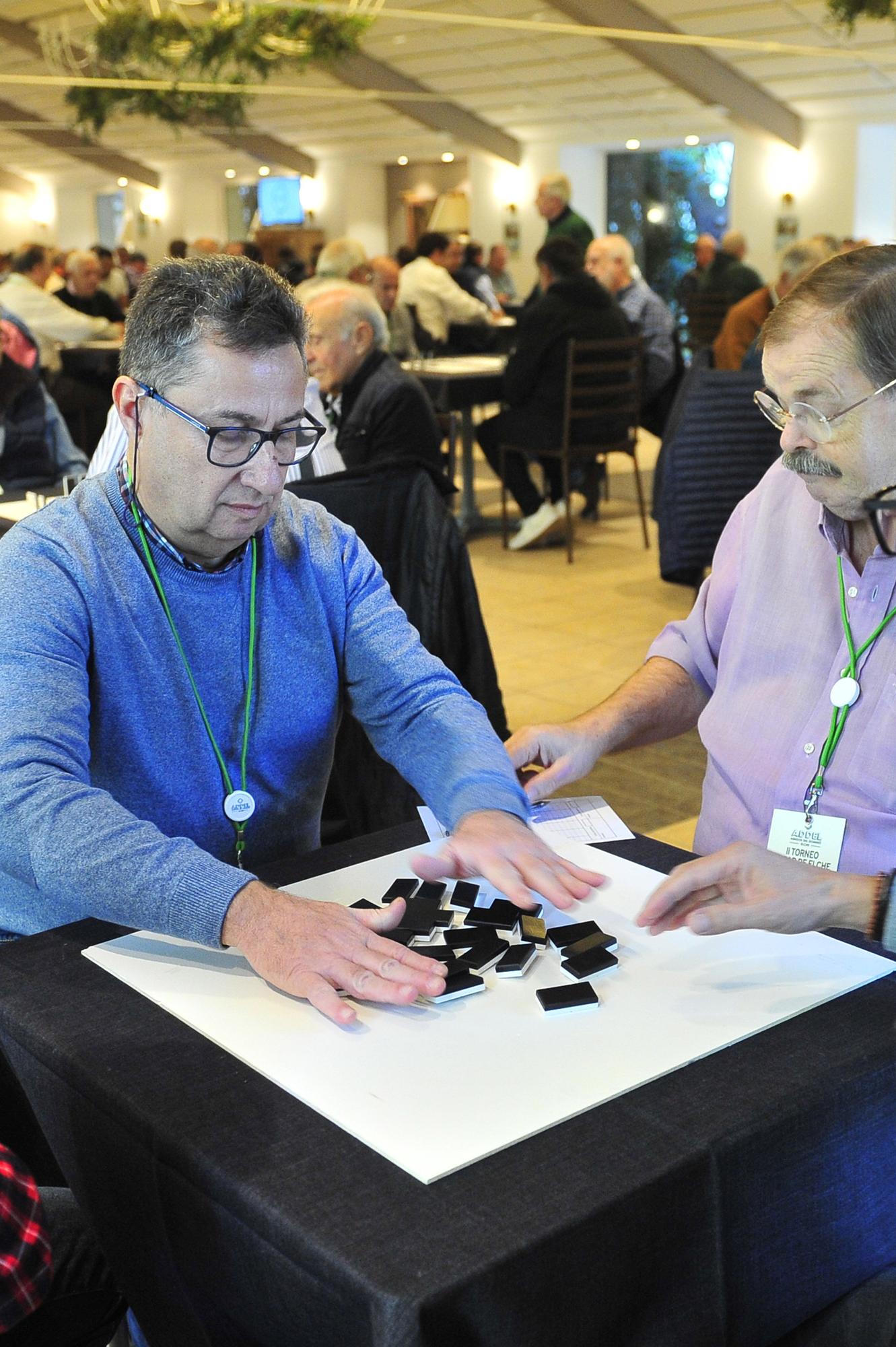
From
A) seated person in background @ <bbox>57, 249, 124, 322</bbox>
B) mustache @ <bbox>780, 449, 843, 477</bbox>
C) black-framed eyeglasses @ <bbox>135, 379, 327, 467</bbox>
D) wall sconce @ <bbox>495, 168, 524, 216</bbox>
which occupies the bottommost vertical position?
mustache @ <bbox>780, 449, 843, 477</bbox>

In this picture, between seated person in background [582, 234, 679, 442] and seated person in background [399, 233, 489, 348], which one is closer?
seated person in background [582, 234, 679, 442]

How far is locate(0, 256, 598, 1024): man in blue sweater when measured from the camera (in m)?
1.33

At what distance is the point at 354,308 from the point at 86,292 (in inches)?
265

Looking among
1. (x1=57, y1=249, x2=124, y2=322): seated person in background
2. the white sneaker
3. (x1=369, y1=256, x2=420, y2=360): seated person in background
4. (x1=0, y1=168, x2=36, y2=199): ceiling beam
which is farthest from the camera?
(x1=0, y1=168, x2=36, y2=199): ceiling beam

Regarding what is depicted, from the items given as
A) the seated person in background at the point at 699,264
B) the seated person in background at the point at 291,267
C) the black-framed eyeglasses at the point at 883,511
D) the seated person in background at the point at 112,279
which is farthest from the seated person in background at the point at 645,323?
the seated person in background at the point at 112,279

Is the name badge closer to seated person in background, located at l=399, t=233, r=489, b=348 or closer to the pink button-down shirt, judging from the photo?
the pink button-down shirt

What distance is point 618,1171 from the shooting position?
956 millimetres

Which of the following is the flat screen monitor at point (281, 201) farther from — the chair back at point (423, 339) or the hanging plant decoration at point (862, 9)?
the chair back at point (423, 339)

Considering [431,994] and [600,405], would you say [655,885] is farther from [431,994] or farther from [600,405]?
[600,405]

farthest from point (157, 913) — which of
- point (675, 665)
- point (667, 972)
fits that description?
point (675, 665)

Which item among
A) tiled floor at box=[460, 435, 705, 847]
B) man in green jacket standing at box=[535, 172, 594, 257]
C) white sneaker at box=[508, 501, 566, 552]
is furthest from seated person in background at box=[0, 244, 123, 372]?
white sneaker at box=[508, 501, 566, 552]

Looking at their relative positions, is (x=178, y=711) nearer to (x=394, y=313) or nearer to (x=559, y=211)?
(x=394, y=313)

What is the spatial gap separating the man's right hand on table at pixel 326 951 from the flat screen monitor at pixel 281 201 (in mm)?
21168

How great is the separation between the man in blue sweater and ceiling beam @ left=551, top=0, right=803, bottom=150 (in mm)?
12770
